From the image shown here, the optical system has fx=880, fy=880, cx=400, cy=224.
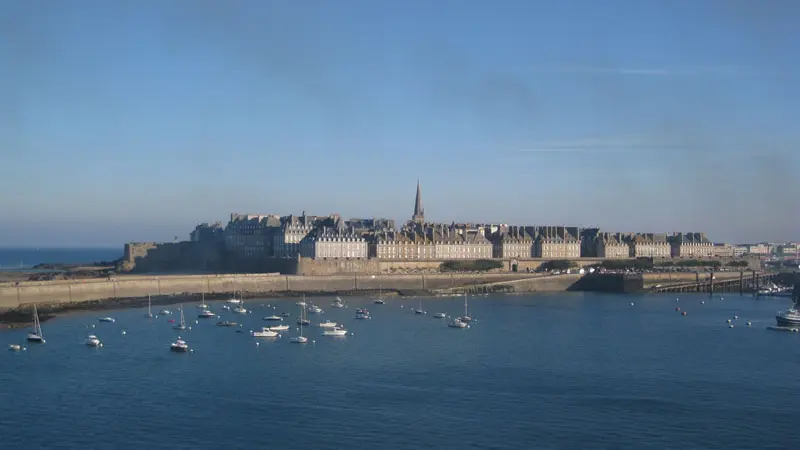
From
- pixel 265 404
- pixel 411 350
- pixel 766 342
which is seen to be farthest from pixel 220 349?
pixel 766 342

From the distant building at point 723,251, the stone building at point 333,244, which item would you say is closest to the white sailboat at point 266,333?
the stone building at point 333,244

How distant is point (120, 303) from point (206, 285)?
30.1 ft

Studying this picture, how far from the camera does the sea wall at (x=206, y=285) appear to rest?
170 ft

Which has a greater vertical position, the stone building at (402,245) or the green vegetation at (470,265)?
the stone building at (402,245)

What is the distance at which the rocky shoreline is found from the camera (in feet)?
151

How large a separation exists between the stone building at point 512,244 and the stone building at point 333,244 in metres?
17.2

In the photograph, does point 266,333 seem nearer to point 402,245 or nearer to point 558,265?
point 402,245

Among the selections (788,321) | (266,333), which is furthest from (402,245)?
(266,333)

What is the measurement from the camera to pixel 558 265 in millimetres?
87688

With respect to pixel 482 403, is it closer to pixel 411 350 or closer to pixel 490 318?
pixel 411 350

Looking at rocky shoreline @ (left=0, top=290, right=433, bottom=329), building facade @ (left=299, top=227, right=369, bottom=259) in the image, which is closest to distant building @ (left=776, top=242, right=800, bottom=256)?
building facade @ (left=299, top=227, right=369, bottom=259)

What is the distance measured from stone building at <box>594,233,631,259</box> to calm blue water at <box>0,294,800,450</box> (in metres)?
54.0

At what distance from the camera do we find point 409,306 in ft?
192

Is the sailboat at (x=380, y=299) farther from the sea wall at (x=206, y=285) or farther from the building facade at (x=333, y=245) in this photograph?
the building facade at (x=333, y=245)
